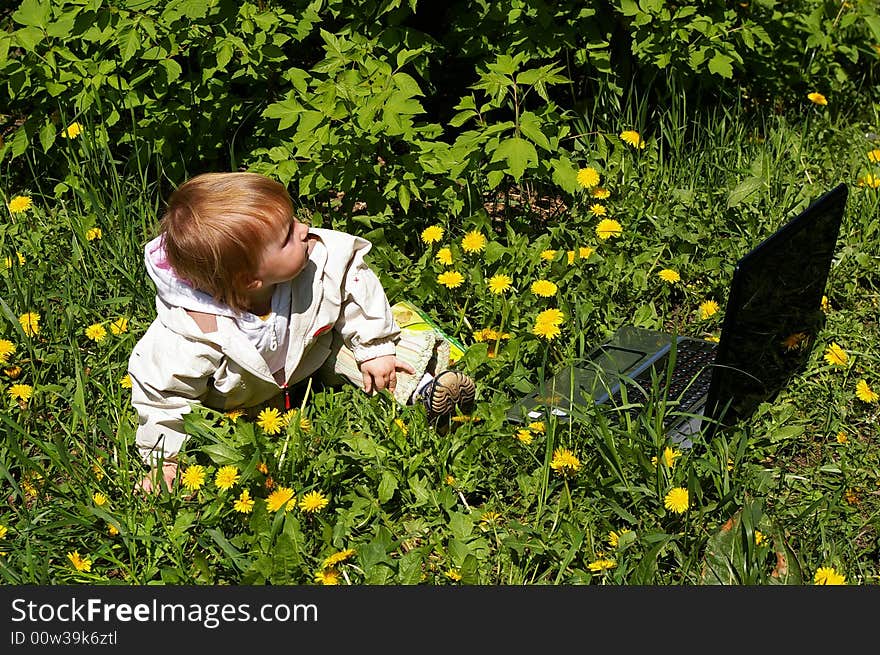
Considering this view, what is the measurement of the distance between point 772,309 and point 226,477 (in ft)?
4.58

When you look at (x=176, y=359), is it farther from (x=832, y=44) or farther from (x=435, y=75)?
(x=832, y=44)

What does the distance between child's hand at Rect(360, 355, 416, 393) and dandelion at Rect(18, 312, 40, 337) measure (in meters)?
0.97

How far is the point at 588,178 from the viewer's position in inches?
131

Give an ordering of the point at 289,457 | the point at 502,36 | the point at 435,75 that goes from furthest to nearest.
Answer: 1. the point at 435,75
2. the point at 502,36
3. the point at 289,457

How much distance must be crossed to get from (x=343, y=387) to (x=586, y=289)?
815 mm

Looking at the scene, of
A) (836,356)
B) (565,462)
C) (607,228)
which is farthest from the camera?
(607,228)

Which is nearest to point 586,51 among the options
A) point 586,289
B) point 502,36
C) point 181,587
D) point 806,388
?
point 502,36

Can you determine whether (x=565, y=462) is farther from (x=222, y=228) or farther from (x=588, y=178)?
(x=588, y=178)

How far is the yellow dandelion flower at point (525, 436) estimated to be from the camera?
2.57 meters

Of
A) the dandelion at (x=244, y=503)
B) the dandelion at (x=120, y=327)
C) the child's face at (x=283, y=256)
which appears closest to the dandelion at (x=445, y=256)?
the child's face at (x=283, y=256)

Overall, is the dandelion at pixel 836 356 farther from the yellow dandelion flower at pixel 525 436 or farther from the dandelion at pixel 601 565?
the dandelion at pixel 601 565

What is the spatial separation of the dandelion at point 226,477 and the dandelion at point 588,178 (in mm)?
1546

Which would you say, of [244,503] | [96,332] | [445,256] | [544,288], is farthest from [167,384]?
[544,288]

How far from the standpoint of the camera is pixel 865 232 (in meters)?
3.46
